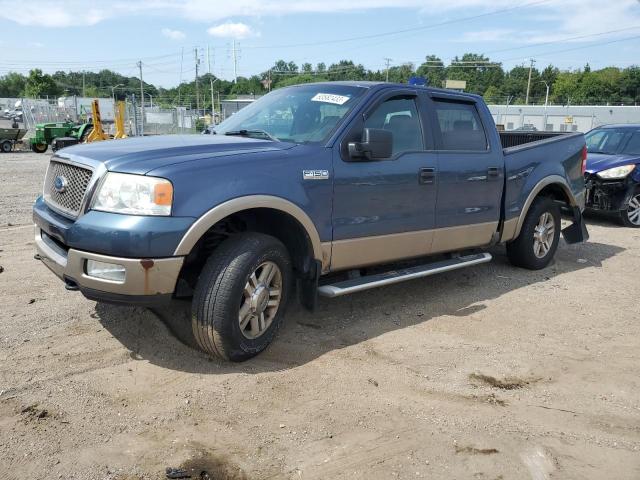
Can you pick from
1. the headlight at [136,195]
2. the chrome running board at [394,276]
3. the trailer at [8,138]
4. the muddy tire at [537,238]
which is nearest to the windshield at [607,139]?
the muddy tire at [537,238]

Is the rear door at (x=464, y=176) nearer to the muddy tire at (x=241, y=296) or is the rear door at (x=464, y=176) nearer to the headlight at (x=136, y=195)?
the muddy tire at (x=241, y=296)

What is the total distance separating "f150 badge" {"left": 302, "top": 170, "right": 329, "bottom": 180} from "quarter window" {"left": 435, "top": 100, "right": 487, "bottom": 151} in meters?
1.47

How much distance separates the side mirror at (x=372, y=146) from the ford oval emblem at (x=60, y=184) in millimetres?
2027

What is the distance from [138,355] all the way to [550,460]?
2.71 metres

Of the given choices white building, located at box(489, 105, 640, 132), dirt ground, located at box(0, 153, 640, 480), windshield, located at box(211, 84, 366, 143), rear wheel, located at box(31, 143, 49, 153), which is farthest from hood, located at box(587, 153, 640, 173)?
white building, located at box(489, 105, 640, 132)

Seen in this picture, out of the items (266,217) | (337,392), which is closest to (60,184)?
(266,217)

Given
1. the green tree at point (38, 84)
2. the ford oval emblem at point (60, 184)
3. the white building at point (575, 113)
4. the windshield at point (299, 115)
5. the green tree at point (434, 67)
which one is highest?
the green tree at point (434, 67)

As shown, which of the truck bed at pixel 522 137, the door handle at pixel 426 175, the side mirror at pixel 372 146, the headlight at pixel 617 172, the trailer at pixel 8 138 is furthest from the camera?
the trailer at pixel 8 138

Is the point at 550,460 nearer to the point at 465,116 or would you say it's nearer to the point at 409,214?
the point at 409,214

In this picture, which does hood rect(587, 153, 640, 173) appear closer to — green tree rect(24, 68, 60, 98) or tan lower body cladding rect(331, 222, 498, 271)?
tan lower body cladding rect(331, 222, 498, 271)

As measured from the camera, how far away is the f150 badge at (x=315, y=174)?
4.02m

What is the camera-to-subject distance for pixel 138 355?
3996mm

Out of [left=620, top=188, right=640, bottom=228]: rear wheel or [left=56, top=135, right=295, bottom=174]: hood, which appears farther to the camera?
[left=620, top=188, right=640, bottom=228]: rear wheel

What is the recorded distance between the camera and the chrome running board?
4.30 metres
